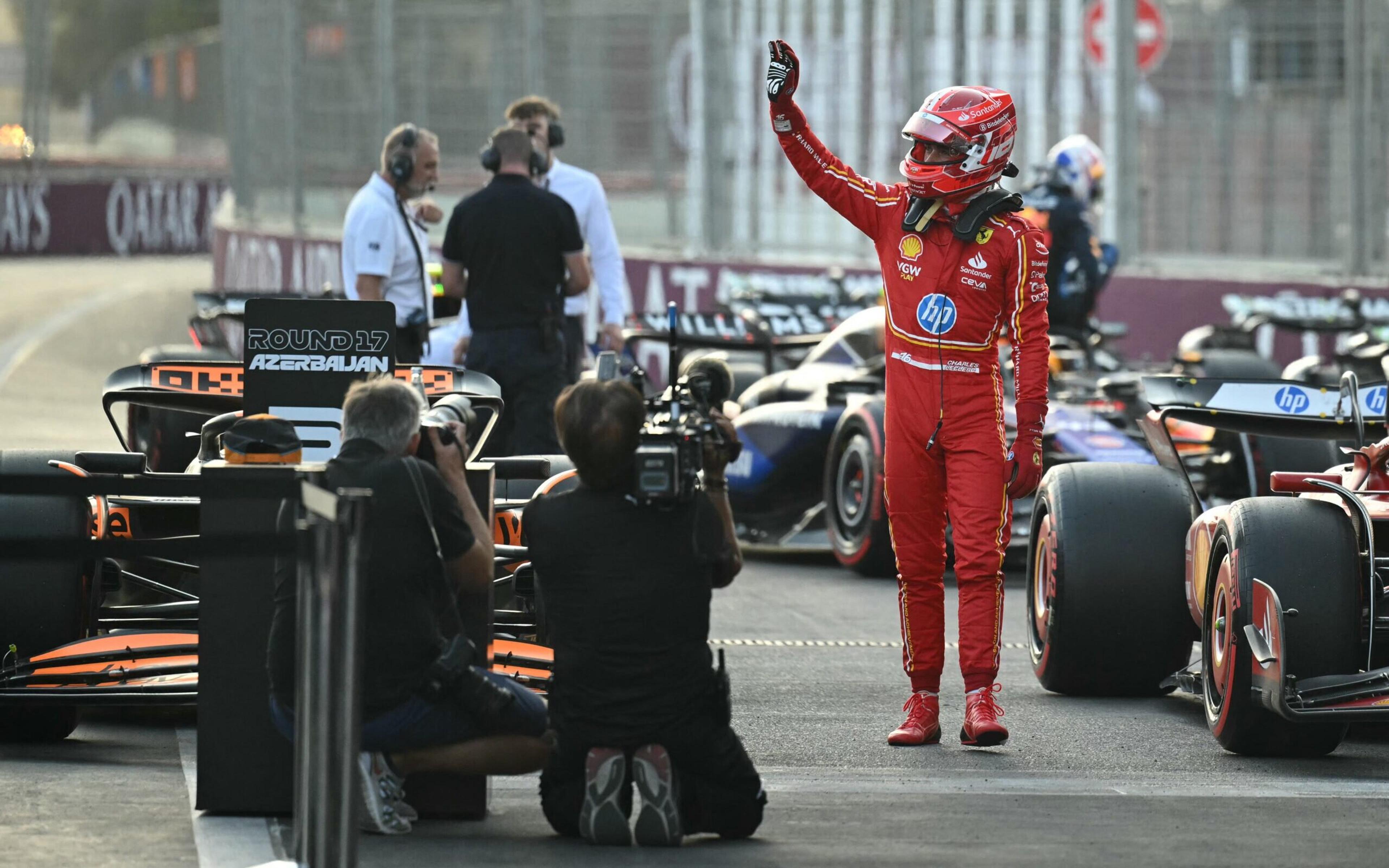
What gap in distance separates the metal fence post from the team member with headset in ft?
15.9

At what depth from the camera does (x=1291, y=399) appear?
745 centimetres

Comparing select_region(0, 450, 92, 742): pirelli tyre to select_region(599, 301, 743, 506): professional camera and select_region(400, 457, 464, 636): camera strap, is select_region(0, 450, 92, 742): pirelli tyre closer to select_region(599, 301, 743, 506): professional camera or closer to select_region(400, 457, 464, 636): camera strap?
select_region(400, 457, 464, 636): camera strap

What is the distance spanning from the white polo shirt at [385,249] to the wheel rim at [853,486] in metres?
1.96

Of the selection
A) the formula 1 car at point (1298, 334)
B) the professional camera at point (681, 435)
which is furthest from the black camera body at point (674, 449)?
the formula 1 car at point (1298, 334)

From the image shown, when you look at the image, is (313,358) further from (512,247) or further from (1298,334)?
Answer: (1298,334)

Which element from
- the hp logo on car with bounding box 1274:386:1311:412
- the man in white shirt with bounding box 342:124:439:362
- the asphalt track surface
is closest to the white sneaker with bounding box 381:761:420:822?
the asphalt track surface

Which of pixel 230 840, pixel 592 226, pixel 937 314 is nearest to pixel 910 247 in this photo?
pixel 937 314

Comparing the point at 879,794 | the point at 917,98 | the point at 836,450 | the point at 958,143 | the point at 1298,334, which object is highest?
the point at 917,98

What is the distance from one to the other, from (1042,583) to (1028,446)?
3.65ft

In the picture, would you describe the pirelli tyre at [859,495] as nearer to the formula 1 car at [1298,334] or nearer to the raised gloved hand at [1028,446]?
the formula 1 car at [1298,334]

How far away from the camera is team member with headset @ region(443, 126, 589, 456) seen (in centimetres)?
930

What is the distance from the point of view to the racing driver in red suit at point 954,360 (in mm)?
6348

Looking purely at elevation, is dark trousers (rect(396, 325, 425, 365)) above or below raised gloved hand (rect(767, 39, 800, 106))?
below

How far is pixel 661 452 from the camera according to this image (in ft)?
16.4
